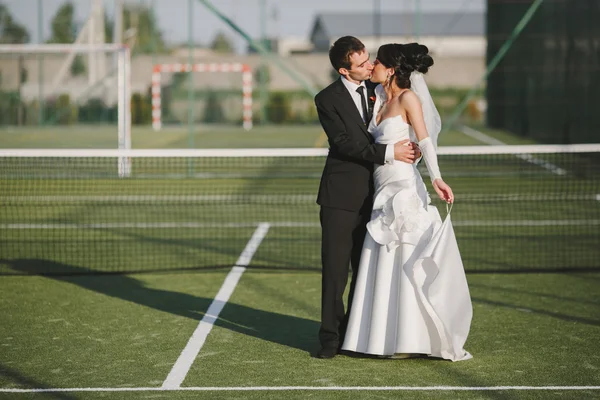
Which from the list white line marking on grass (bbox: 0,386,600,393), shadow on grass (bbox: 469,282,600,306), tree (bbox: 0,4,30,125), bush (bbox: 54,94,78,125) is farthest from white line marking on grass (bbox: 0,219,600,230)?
bush (bbox: 54,94,78,125)

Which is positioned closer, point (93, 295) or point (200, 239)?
point (93, 295)

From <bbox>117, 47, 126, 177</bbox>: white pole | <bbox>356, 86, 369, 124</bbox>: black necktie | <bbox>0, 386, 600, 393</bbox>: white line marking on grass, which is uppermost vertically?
<bbox>356, 86, 369, 124</bbox>: black necktie

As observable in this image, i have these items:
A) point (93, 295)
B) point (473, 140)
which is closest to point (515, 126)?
point (473, 140)

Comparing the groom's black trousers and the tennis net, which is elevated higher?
the groom's black trousers

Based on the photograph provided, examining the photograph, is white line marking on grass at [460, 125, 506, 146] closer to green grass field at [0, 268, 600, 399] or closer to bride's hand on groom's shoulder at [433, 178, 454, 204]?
green grass field at [0, 268, 600, 399]

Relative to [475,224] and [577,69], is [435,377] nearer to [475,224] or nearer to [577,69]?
[475,224]

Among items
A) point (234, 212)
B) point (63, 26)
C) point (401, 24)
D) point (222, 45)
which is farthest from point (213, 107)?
point (234, 212)

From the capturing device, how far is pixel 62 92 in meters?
Result: 28.2

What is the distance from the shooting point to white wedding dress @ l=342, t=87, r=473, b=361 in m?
6.60

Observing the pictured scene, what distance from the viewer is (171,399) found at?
592 centimetres

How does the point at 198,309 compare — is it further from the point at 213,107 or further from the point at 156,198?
the point at 213,107

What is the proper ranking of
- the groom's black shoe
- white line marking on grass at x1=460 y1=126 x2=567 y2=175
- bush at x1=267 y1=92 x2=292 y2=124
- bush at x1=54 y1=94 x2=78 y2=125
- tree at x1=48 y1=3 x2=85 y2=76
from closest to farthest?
the groom's black shoe
white line marking on grass at x1=460 y1=126 x2=567 y2=175
tree at x1=48 y1=3 x2=85 y2=76
bush at x1=54 y1=94 x2=78 y2=125
bush at x1=267 y1=92 x2=292 y2=124

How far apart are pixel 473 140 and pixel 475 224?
12.0m

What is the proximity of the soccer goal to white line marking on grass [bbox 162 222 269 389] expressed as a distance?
8.65m
